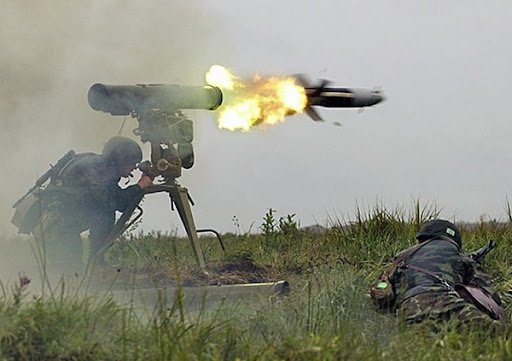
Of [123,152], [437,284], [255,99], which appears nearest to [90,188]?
[123,152]

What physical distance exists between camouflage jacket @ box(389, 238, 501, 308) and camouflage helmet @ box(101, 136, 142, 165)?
133 inches

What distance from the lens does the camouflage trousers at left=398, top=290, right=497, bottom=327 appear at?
7236mm

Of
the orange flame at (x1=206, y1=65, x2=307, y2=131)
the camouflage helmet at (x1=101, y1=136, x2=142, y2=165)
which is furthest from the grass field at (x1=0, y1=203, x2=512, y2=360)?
A: the orange flame at (x1=206, y1=65, x2=307, y2=131)

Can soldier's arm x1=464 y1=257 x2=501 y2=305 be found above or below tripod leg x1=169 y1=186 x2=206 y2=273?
below

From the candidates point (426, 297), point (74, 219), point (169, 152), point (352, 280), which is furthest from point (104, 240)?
point (426, 297)

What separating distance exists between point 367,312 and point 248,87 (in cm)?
355

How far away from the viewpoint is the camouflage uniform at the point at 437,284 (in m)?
7.35

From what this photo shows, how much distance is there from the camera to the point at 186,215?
33.6ft

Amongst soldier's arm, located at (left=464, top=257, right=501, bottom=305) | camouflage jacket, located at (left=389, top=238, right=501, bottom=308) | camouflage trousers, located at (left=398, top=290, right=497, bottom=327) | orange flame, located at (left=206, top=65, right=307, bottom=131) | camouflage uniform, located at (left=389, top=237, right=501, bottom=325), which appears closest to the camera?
camouflage trousers, located at (left=398, top=290, right=497, bottom=327)

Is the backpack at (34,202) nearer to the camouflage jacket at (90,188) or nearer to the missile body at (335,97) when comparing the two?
the camouflage jacket at (90,188)

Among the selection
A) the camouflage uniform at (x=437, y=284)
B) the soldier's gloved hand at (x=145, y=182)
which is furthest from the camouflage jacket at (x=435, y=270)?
the soldier's gloved hand at (x=145, y=182)

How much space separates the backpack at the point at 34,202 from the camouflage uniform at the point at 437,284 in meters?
3.98

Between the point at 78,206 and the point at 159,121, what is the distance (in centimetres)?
131

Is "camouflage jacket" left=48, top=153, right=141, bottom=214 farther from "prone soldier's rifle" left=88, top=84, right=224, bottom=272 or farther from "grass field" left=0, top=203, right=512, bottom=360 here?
→ "grass field" left=0, top=203, right=512, bottom=360
